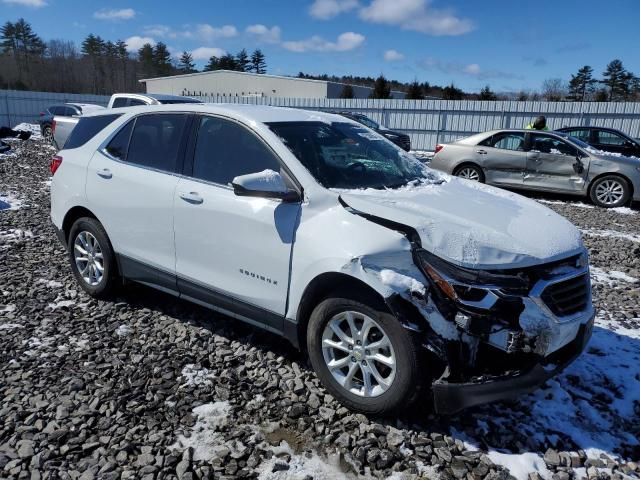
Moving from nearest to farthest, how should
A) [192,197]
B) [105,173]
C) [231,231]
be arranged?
[231,231]
[192,197]
[105,173]

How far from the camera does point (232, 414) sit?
117 inches

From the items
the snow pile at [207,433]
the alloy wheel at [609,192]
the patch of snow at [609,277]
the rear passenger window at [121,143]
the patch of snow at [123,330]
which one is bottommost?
the snow pile at [207,433]

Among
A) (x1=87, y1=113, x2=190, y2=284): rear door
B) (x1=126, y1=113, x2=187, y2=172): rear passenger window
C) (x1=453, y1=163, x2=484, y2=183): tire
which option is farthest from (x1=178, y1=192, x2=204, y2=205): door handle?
(x1=453, y1=163, x2=484, y2=183): tire

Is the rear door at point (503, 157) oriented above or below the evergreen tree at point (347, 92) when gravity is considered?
below

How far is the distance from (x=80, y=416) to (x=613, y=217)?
9.50 metres

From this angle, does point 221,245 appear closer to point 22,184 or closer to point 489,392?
point 489,392

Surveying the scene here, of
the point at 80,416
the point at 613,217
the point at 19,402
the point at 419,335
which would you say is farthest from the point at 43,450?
the point at 613,217

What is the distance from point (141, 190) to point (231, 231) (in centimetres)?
107

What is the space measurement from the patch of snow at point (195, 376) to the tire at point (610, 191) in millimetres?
9552

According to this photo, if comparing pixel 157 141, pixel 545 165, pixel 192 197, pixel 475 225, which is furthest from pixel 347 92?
pixel 475 225

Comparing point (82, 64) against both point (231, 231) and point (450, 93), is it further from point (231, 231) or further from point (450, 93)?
point (231, 231)

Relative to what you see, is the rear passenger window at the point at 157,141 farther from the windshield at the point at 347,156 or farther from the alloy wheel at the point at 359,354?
the alloy wheel at the point at 359,354

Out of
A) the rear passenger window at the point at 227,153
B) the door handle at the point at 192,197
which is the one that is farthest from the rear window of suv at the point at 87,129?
the door handle at the point at 192,197

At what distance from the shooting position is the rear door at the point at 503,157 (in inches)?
425
